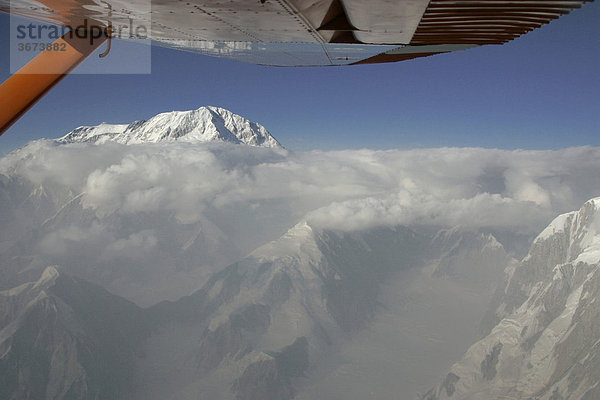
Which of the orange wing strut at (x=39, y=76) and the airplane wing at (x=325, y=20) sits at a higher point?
the airplane wing at (x=325, y=20)

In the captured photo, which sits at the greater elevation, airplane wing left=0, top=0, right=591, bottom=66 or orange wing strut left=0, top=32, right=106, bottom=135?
airplane wing left=0, top=0, right=591, bottom=66

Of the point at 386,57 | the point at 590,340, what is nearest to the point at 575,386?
the point at 590,340

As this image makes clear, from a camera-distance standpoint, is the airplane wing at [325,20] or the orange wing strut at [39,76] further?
the orange wing strut at [39,76]

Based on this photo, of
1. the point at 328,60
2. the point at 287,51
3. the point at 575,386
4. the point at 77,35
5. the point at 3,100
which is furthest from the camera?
the point at 575,386

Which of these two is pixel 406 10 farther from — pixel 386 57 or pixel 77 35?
pixel 77 35

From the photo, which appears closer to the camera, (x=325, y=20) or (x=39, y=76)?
(x=325, y=20)
